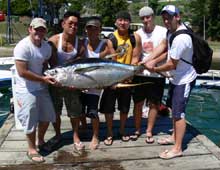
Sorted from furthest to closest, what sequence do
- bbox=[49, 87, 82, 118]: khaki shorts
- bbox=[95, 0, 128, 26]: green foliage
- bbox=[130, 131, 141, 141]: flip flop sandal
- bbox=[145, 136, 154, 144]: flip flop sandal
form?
bbox=[95, 0, 128, 26]: green foliage, bbox=[130, 131, 141, 141]: flip flop sandal, bbox=[145, 136, 154, 144]: flip flop sandal, bbox=[49, 87, 82, 118]: khaki shorts

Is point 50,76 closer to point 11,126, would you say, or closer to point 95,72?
point 95,72

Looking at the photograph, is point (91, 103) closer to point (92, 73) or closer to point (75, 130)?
point (75, 130)

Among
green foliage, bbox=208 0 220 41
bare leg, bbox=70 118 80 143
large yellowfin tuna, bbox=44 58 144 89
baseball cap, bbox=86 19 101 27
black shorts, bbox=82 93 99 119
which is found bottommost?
green foliage, bbox=208 0 220 41

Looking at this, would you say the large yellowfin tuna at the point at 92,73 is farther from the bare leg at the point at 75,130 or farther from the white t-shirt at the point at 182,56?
the bare leg at the point at 75,130

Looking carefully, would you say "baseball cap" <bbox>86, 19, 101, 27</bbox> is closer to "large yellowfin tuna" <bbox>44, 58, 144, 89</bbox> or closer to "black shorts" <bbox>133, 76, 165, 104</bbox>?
"large yellowfin tuna" <bbox>44, 58, 144, 89</bbox>

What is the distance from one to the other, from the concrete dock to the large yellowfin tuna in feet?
2.81

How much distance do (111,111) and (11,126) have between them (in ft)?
6.04

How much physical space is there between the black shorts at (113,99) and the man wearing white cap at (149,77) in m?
0.19

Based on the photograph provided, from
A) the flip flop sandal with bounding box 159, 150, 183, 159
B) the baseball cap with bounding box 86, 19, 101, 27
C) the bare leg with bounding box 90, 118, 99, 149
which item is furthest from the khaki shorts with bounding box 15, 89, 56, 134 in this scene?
the flip flop sandal with bounding box 159, 150, 183, 159

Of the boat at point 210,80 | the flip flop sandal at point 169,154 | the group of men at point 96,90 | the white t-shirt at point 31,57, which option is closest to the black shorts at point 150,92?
the group of men at point 96,90

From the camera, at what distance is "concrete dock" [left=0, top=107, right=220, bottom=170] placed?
512cm

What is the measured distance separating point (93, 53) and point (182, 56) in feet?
3.72

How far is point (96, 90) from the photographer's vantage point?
568 cm

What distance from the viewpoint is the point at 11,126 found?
690cm
